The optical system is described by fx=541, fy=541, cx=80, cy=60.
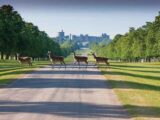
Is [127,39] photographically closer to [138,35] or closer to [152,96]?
[138,35]

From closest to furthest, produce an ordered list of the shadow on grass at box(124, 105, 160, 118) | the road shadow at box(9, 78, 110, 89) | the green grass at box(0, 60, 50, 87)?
the shadow on grass at box(124, 105, 160, 118)
the road shadow at box(9, 78, 110, 89)
the green grass at box(0, 60, 50, 87)

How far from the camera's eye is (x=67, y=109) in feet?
73.0

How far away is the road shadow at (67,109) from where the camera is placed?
20.7 metres

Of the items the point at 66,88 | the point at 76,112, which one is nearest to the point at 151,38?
the point at 66,88

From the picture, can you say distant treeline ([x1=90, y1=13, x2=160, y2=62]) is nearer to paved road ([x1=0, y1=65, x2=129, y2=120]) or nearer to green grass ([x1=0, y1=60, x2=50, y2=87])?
green grass ([x1=0, y1=60, x2=50, y2=87])

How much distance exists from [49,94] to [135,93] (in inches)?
202

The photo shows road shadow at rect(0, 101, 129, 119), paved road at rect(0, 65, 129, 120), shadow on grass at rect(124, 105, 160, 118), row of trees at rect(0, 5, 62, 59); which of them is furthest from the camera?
row of trees at rect(0, 5, 62, 59)

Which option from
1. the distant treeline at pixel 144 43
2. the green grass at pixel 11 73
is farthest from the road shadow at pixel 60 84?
the distant treeline at pixel 144 43

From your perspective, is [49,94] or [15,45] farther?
[15,45]

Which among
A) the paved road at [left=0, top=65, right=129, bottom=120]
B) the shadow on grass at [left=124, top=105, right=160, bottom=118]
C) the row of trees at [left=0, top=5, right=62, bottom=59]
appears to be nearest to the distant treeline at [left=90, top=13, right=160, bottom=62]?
the row of trees at [left=0, top=5, right=62, bottom=59]

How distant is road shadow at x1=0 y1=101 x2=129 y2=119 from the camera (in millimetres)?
20719

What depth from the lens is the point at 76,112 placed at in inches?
840

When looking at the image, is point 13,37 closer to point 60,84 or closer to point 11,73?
point 11,73

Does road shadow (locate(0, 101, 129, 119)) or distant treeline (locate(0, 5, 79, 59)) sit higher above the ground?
distant treeline (locate(0, 5, 79, 59))
